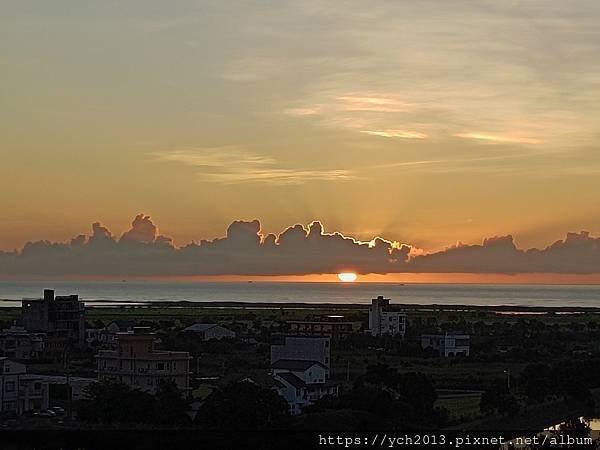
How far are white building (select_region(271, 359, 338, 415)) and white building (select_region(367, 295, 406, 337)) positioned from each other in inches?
1693

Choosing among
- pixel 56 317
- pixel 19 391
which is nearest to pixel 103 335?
pixel 56 317

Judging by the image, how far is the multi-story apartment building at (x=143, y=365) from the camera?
137ft

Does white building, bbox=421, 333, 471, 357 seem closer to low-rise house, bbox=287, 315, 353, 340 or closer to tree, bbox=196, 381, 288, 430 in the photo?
low-rise house, bbox=287, 315, 353, 340

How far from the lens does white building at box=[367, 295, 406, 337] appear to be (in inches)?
3433

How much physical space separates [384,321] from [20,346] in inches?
1357

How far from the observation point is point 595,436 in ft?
92.3

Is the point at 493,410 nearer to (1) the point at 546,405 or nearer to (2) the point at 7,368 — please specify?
(1) the point at 546,405

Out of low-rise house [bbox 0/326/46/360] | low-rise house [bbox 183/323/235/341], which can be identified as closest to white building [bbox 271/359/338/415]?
low-rise house [bbox 0/326/46/360]

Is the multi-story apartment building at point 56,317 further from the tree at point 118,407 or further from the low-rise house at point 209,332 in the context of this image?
the tree at point 118,407

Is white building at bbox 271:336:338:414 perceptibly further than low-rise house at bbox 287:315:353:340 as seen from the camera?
No

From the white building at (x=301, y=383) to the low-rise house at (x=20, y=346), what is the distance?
26.1 meters

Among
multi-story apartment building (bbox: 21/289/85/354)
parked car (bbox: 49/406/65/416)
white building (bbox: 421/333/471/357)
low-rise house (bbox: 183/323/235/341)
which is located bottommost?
parked car (bbox: 49/406/65/416)

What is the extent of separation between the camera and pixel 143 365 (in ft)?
138


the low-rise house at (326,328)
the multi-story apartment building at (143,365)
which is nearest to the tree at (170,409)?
the multi-story apartment building at (143,365)
